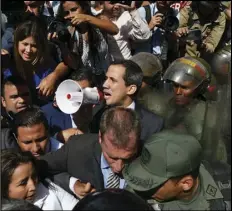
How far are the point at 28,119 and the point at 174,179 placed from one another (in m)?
1.25

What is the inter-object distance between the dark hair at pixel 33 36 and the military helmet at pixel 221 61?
1.95m

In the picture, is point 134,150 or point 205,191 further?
point 134,150

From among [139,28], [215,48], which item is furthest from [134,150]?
[215,48]

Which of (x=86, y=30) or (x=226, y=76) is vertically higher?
(x=86, y=30)

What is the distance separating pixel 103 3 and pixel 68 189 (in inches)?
99.6

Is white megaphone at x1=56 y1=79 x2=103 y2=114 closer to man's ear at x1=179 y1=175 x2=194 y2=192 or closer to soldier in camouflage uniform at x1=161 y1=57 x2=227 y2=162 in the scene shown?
soldier in camouflage uniform at x1=161 y1=57 x2=227 y2=162

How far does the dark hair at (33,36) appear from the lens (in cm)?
429

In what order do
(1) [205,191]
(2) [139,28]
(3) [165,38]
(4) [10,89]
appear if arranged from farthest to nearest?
(3) [165,38]
(2) [139,28]
(4) [10,89]
(1) [205,191]

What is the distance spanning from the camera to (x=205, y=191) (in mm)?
2855

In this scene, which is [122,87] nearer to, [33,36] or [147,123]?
[147,123]

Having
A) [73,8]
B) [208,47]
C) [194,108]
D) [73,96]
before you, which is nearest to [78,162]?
[73,96]

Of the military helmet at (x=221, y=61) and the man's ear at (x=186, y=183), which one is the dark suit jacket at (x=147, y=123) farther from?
the military helmet at (x=221, y=61)

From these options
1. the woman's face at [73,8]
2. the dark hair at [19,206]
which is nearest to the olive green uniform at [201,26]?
the woman's face at [73,8]

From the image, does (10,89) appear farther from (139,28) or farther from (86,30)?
(139,28)
